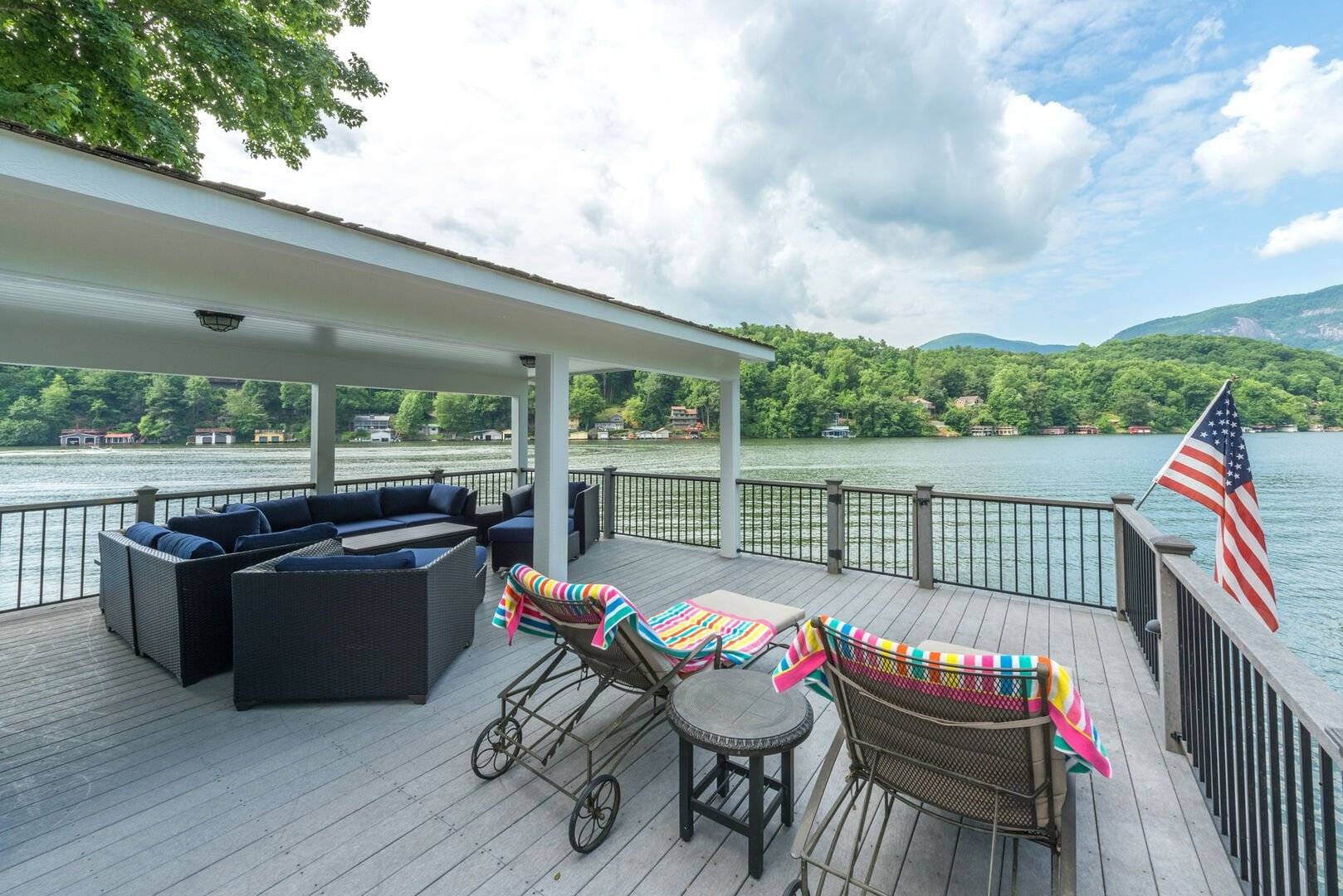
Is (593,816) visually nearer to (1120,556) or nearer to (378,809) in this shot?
(378,809)

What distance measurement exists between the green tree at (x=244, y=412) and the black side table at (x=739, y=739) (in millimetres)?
19557

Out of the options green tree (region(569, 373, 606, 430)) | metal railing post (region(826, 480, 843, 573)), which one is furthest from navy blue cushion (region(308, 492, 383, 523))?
green tree (region(569, 373, 606, 430))

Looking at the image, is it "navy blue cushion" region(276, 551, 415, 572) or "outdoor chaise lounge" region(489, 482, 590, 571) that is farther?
"outdoor chaise lounge" region(489, 482, 590, 571)

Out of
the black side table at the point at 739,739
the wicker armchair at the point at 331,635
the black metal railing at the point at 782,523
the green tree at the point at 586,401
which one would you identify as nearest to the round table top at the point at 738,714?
the black side table at the point at 739,739

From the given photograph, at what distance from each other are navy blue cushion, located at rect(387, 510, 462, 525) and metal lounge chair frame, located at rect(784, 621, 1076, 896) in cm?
604

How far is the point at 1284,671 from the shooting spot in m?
1.32

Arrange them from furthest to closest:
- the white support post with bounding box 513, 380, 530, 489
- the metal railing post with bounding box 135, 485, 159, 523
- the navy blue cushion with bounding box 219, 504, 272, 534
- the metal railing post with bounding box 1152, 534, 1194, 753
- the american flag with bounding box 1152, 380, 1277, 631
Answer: the white support post with bounding box 513, 380, 530, 489 → the metal railing post with bounding box 135, 485, 159, 523 → the navy blue cushion with bounding box 219, 504, 272, 534 → the american flag with bounding box 1152, 380, 1277, 631 → the metal railing post with bounding box 1152, 534, 1194, 753

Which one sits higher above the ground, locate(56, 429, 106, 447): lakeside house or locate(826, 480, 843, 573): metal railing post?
locate(56, 429, 106, 447): lakeside house

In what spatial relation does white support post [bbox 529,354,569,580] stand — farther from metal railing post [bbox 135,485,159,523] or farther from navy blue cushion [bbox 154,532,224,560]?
metal railing post [bbox 135,485,159,523]

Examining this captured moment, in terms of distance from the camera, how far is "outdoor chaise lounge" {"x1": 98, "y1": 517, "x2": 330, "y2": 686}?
10.5 feet

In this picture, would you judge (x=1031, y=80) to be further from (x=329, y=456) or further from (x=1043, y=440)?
(x=1043, y=440)

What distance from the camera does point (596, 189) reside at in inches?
507

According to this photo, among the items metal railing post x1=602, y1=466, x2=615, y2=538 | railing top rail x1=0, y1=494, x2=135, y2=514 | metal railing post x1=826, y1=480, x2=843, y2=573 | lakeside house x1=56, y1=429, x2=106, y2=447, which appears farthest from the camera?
lakeside house x1=56, y1=429, x2=106, y2=447

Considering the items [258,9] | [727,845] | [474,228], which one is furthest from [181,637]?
[474,228]
